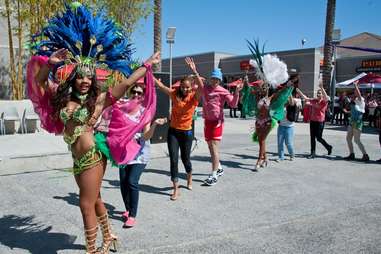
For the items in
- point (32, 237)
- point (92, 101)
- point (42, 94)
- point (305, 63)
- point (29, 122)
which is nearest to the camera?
point (92, 101)

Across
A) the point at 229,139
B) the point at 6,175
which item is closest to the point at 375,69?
the point at 229,139

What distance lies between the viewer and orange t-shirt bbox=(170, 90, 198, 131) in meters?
5.80

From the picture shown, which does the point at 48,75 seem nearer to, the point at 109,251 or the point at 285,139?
the point at 109,251

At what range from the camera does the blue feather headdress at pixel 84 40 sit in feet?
→ 11.6

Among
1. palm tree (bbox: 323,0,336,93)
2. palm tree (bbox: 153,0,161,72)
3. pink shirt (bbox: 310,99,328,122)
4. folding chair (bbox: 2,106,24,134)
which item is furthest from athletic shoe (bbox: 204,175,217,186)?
palm tree (bbox: 323,0,336,93)

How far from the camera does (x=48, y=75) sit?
3.62 metres

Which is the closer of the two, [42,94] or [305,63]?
[42,94]

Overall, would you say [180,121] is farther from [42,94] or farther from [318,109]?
[318,109]

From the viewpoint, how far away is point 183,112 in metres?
5.80

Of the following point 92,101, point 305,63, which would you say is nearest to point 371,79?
point 305,63

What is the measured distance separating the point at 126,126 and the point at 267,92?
4930 millimetres

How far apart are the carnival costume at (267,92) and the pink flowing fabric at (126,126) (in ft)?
14.6

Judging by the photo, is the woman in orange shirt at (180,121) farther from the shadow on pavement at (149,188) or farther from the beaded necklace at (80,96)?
the beaded necklace at (80,96)

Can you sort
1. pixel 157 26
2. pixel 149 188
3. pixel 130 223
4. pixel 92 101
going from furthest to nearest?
1. pixel 157 26
2. pixel 149 188
3. pixel 130 223
4. pixel 92 101
